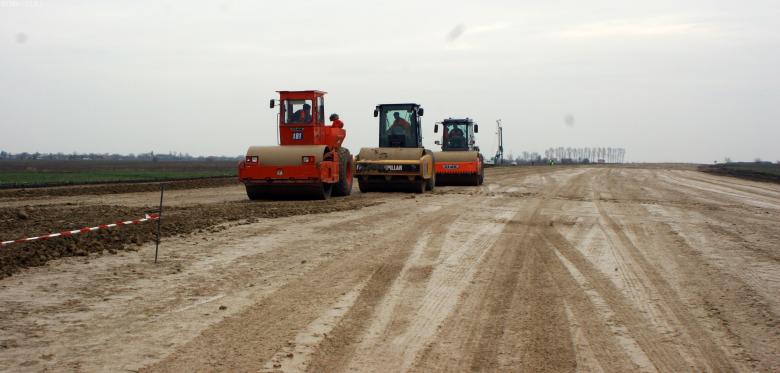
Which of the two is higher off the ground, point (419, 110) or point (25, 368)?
point (419, 110)

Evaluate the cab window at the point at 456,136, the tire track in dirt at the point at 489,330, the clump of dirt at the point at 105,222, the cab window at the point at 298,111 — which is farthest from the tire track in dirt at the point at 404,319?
the cab window at the point at 456,136

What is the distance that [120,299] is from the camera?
7.47m

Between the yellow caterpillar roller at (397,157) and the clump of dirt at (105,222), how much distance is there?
3172mm

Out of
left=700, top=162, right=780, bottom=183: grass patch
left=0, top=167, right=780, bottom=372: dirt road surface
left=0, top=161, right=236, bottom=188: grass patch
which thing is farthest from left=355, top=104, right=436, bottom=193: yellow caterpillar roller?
left=700, top=162, right=780, bottom=183: grass patch

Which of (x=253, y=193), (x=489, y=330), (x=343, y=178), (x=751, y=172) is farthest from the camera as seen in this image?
(x=751, y=172)

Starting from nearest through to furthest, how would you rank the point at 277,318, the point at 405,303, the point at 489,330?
the point at 489,330 < the point at 277,318 < the point at 405,303

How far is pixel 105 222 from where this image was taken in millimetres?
13445

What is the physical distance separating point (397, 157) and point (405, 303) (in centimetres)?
1535

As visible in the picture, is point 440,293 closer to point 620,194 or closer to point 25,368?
point 25,368

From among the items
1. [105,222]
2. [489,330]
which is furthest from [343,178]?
[489,330]

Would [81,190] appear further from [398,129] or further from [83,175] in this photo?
[83,175]

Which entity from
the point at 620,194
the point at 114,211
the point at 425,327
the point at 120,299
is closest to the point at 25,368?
the point at 120,299

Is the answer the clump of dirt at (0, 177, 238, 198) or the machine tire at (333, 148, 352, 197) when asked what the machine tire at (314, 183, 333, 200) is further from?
the clump of dirt at (0, 177, 238, 198)

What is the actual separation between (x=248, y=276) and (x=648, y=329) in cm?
465
